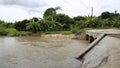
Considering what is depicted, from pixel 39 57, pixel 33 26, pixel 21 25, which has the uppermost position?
pixel 21 25

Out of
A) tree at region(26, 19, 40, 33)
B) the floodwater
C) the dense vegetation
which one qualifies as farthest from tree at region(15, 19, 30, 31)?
the floodwater

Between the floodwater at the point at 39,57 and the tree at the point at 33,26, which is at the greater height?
the tree at the point at 33,26

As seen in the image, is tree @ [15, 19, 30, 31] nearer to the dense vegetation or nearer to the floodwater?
the dense vegetation

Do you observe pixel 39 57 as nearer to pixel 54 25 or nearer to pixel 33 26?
pixel 33 26

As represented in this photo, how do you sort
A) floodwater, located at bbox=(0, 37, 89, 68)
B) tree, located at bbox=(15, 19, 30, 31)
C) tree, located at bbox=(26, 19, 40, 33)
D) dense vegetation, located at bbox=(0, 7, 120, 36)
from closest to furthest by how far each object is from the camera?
floodwater, located at bbox=(0, 37, 89, 68)
dense vegetation, located at bbox=(0, 7, 120, 36)
tree, located at bbox=(26, 19, 40, 33)
tree, located at bbox=(15, 19, 30, 31)

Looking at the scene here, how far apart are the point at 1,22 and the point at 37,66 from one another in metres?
34.6

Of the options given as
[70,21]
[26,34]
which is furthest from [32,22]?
[70,21]

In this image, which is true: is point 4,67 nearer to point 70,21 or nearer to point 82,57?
point 82,57

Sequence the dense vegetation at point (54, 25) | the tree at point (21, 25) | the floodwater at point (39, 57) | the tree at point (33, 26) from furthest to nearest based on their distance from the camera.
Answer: the tree at point (21, 25), the tree at point (33, 26), the dense vegetation at point (54, 25), the floodwater at point (39, 57)

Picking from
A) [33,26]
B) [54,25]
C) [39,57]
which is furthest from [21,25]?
[39,57]

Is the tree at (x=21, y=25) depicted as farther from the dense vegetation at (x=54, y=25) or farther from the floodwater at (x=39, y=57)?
the floodwater at (x=39, y=57)

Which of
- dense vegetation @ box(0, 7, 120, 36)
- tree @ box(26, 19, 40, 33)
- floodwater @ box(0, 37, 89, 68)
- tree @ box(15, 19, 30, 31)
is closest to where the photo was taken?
floodwater @ box(0, 37, 89, 68)

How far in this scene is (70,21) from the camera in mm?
41094

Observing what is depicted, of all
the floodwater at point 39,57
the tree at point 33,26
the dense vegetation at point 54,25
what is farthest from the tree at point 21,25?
the floodwater at point 39,57
